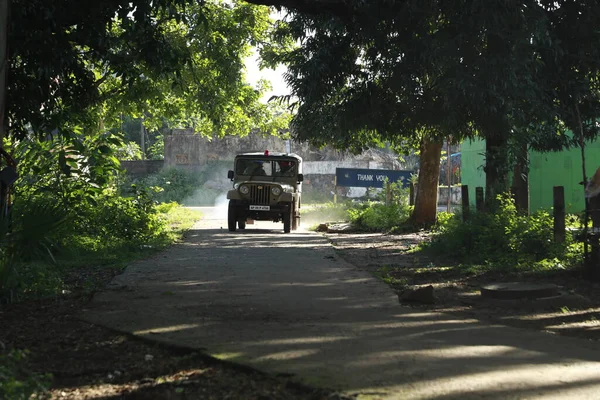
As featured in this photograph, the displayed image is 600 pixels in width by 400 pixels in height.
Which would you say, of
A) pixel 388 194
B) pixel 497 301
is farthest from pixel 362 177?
pixel 497 301

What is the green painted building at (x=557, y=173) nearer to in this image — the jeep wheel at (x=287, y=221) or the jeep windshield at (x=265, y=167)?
the jeep windshield at (x=265, y=167)

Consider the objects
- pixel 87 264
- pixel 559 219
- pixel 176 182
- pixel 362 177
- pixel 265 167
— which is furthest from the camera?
pixel 176 182

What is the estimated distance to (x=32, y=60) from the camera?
927cm

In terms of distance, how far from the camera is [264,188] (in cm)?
2109

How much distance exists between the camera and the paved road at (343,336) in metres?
4.40

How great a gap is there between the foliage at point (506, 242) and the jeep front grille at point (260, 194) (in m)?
7.77

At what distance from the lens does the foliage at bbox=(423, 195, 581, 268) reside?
11203mm

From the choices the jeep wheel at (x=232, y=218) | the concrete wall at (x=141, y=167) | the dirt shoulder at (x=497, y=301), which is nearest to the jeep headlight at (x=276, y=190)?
the jeep wheel at (x=232, y=218)

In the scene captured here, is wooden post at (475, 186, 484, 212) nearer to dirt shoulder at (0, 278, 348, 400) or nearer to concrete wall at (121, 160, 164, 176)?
dirt shoulder at (0, 278, 348, 400)

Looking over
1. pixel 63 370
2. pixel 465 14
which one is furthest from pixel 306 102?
pixel 63 370

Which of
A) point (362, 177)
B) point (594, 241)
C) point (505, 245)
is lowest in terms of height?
point (505, 245)

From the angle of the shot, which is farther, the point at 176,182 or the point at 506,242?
the point at 176,182

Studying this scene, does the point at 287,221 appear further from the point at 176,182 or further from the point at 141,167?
the point at 141,167

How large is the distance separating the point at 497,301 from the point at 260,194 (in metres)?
13.3
